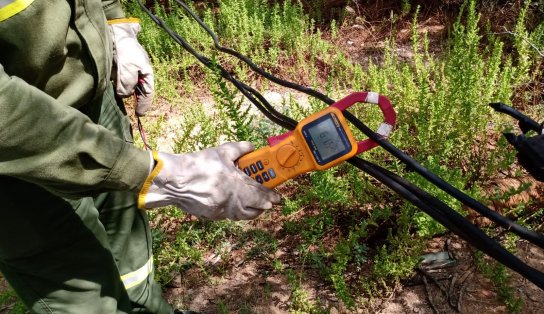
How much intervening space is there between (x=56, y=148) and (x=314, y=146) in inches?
30.7

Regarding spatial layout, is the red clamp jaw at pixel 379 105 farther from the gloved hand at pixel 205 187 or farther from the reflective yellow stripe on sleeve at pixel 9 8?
the reflective yellow stripe on sleeve at pixel 9 8

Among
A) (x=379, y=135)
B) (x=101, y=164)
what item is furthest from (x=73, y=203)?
(x=379, y=135)

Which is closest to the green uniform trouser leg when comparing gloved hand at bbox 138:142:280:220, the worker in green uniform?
the worker in green uniform

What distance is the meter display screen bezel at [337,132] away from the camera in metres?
1.41

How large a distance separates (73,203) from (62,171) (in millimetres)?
323

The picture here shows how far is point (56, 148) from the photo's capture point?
3.59 ft

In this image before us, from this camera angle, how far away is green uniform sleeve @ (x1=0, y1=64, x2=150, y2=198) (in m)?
1.02

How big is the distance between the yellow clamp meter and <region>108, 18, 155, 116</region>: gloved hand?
2.39 ft

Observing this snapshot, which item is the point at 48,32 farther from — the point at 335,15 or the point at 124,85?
the point at 335,15

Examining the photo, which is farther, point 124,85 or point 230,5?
point 230,5

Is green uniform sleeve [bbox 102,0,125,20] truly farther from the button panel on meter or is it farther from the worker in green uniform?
the button panel on meter

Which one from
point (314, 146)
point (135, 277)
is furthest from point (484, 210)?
point (135, 277)

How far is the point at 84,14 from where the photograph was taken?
4.69 feet

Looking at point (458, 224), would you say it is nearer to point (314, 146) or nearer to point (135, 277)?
point (314, 146)
